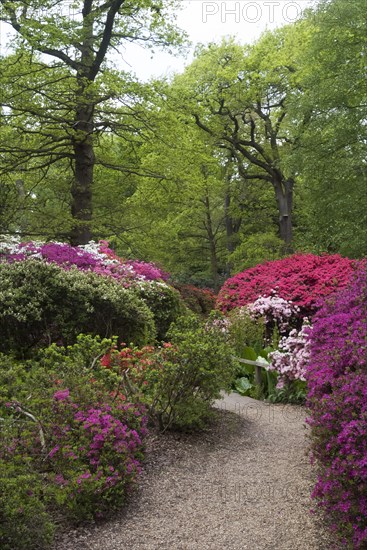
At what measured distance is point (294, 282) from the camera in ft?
33.0

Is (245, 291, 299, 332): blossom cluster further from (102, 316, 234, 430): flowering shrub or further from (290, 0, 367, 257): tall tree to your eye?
(290, 0, 367, 257): tall tree

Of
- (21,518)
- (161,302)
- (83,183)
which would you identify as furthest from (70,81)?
(21,518)

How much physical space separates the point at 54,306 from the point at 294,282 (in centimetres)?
448

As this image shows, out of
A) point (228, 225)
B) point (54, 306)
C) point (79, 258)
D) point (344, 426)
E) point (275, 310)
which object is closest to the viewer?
point (344, 426)

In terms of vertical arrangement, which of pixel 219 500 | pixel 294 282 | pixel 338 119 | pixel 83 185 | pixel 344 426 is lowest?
pixel 219 500

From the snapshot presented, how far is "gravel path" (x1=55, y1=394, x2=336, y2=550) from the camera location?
3441 mm

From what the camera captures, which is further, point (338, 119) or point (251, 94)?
point (251, 94)

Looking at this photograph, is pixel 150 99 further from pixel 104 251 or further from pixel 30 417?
pixel 30 417

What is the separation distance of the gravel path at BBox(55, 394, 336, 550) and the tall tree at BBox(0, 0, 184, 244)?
838 centimetres

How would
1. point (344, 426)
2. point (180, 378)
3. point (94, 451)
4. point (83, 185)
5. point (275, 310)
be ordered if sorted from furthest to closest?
point (83, 185) → point (275, 310) → point (180, 378) → point (94, 451) → point (344, 426)

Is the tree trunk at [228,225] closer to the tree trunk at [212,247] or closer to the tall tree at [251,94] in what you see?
the tree trunk at [212,247]

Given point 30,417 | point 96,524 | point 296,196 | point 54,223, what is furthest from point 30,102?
point 296,196

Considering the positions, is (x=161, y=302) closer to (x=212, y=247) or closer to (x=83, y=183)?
(x=83, y=183)

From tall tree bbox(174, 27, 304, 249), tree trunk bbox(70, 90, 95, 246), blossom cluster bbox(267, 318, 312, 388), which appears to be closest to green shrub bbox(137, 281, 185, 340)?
blossom cluster bbox(267, 318, 312, 388)
